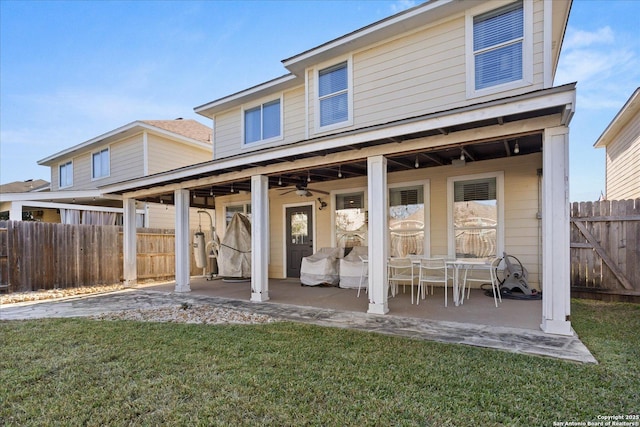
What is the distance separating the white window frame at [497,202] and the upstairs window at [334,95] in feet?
8.68

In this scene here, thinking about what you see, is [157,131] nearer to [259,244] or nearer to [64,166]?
[64,166]

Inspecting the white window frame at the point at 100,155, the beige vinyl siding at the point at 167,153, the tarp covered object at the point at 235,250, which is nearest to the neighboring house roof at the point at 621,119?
the tarp covered object at the point at 235,250

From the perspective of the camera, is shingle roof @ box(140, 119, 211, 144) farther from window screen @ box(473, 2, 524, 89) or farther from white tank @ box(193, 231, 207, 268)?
window screen @ box(473, 2, 524, 89)

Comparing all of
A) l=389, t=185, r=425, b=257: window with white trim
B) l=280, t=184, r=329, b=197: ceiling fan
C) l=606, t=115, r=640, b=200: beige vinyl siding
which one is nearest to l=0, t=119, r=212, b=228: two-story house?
l=280, t=184, r=329, b=197: ceiling fan

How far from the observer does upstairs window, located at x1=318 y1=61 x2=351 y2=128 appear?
7.67 metres

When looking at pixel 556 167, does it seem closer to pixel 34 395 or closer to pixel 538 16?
pixel 538 16

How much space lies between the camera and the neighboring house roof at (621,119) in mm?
7910

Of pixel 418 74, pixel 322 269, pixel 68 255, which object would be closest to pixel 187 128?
pixel 68 255

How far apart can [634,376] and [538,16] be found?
531 cm

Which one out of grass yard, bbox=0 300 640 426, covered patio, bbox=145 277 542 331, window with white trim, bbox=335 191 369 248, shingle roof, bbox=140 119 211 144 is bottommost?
covered patio, bbox=145 277 542 331

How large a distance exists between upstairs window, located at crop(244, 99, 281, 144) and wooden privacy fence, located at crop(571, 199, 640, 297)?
275 inches

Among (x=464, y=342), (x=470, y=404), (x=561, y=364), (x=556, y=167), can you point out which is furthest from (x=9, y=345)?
(x=556, y=167)

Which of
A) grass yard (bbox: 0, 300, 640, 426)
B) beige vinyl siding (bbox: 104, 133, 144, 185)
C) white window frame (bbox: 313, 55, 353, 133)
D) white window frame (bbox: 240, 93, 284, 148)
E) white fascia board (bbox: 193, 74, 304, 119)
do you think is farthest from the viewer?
beige vinyl siding (bbox: 104, 133, 144, 185)

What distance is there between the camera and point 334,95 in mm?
7809
